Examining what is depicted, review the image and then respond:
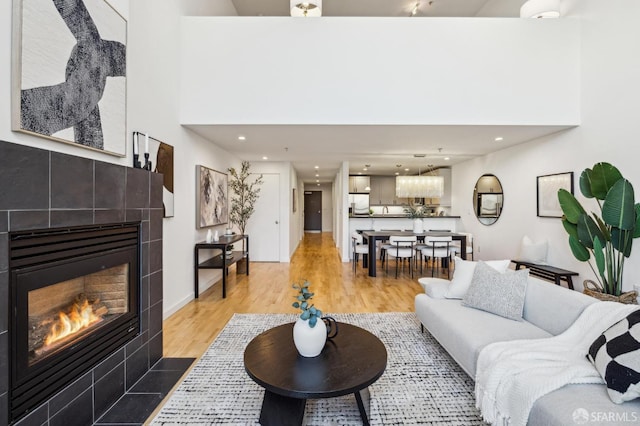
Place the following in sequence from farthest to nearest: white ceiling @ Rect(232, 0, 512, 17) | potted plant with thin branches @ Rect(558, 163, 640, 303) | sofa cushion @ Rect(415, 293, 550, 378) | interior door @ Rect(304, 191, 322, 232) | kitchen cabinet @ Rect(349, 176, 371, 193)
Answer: interior door @ Rect(304, 191, 322, 232) → kitchen cabinet @ Rect(349, 176, 371, 193) → white ceiling @ Rect(232, 0, 512, 17) → potted plant with thin branches @ Rect(558, 163, 640, 303) → sofa cushion @ Rect(415, 293, 550, 378)

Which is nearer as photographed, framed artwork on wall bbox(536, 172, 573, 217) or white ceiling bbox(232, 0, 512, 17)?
framed artwork on wall bbox(536, 172, 573, 217)

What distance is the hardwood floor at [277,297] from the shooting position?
3.24 meters

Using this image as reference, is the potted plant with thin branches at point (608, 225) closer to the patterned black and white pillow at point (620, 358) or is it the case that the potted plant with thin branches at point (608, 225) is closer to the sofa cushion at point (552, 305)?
the sofa cushion at point (552, 305)

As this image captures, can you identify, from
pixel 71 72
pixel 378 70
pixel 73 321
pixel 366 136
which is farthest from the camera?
pixel 366 136

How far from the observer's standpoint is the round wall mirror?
19.9 feet

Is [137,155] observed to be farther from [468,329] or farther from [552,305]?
[552,305]

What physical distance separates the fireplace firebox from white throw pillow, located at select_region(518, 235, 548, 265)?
16.5 ft

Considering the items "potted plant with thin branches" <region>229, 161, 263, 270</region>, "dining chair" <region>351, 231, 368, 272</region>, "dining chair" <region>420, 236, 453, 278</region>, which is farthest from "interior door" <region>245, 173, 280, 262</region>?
"dining chair" <region>420, 236, 453, 278</region>

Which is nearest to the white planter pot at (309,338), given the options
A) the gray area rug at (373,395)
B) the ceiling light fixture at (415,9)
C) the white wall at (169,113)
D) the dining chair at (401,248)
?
the gray area rug at (373,395)

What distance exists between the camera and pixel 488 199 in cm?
641

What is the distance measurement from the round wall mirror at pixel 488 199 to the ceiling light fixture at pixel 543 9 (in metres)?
2.75

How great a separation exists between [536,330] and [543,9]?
421cm

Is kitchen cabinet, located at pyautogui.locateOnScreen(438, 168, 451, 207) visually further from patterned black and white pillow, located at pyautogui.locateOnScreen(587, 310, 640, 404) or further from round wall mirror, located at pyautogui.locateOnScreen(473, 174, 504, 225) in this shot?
patterned black and white pillow, located at pyautogui.locateOnScreen(587, 310, 640, 404)

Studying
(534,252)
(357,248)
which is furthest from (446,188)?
(534,252)
